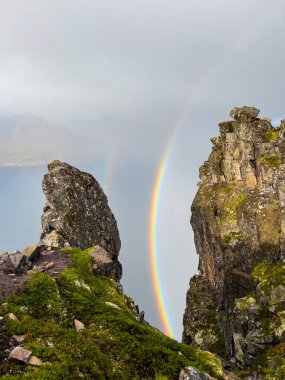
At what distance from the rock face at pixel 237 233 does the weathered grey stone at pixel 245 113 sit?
12.8 inches

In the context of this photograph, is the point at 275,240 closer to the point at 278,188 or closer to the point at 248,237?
the point at 248,237

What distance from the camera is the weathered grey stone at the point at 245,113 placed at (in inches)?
5226

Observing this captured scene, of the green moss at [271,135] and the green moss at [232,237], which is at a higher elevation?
the green moss at [271,135]

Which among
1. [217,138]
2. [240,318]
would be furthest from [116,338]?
[217,138]

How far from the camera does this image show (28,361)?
60.0 feet

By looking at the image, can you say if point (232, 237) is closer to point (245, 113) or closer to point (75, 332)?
point (245, 113)

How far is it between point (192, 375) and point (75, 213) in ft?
145

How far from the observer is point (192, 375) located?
20.8 metres

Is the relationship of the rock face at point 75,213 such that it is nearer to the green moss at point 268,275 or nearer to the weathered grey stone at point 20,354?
the weathered grey stone at point 20,354

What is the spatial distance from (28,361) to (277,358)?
73.0 metres

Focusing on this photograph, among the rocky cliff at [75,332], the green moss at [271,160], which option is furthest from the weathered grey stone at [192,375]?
the green moss at [271,160]

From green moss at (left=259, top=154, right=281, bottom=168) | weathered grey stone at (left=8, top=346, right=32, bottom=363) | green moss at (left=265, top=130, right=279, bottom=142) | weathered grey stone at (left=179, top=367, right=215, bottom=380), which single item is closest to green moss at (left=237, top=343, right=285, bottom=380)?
green moss at (left=259, top=154, right=281, bottom=168)

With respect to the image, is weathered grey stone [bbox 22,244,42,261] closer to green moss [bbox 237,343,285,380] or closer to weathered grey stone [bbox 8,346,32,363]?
weathered grey stone [bbox 8,346,32,363]

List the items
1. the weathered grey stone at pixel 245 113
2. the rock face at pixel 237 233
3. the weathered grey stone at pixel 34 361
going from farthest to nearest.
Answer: the weathered grey stone at pixel 245 113
the rock face at pixel 237 233
the weathered grey stone at pixel 34 361
